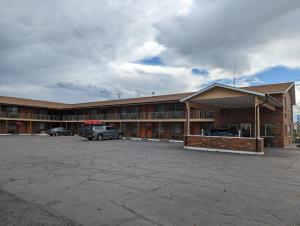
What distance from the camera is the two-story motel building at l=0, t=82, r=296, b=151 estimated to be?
1766cm

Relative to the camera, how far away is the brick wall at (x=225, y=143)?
1590 centimetres

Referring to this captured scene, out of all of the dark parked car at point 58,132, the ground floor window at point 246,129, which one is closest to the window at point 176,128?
the ground floor window at point 246,129

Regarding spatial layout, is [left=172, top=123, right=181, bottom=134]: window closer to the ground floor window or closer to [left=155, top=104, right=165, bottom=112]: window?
[left=155, top=104, right=165, bottom=112]: window

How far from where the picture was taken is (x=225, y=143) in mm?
17062

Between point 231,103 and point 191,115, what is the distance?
7.86 meters

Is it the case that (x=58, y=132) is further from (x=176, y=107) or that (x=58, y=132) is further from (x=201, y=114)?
(x=201, y=114)

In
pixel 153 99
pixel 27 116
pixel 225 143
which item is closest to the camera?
pixel 225 143

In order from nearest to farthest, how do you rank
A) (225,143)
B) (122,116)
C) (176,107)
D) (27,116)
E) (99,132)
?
(225,143) < (99,132) < (176,107) < (122,116) < (27,116)

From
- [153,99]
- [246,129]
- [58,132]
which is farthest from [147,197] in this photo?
[58,132]

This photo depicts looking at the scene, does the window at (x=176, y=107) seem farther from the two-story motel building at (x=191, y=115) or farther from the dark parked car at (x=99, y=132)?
the dark parked car at (x=99, y=132)

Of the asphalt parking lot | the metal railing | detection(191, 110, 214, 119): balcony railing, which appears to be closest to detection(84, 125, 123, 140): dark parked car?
detection(191, 110, 214, 119): balcony railing

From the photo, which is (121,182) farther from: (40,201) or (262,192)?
(262,192)

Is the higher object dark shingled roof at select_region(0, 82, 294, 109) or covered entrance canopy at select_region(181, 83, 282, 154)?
dark shingled roof at select_region(0, 82, 294, 109)

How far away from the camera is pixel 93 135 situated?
27.6 meters
